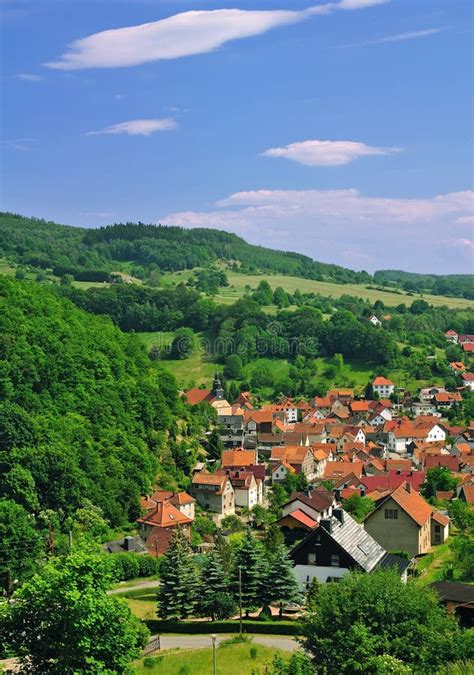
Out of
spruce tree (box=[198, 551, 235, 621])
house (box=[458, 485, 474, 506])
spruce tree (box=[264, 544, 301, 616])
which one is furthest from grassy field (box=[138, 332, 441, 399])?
spruce tree (box=[264, 544, 301, 616])

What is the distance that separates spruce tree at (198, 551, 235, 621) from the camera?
116 feet

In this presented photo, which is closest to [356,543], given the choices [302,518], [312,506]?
[302,518]

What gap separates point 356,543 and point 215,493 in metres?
24.3

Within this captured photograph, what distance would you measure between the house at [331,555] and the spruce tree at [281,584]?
2.26 m

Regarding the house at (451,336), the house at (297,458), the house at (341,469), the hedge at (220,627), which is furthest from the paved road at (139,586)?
the house at (451,336)

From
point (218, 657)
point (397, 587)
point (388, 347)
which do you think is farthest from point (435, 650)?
point (388, 347)

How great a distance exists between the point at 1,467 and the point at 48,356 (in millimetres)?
17051

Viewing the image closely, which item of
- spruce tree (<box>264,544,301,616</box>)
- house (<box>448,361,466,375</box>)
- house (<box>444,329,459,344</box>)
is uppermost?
house (<box>444,329,459,344</box>)

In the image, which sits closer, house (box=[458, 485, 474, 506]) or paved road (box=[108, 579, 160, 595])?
paved road (box=[108, 579, 160, 595])

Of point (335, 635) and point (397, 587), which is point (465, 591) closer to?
point (397, 587)

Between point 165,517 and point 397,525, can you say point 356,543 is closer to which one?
point 397,525

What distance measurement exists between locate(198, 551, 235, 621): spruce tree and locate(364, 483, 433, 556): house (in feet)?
40.9

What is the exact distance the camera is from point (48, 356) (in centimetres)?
Result: 7106

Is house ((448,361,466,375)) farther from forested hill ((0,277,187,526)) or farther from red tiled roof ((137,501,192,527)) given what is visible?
red tiled roof ((137,501,192,527))
